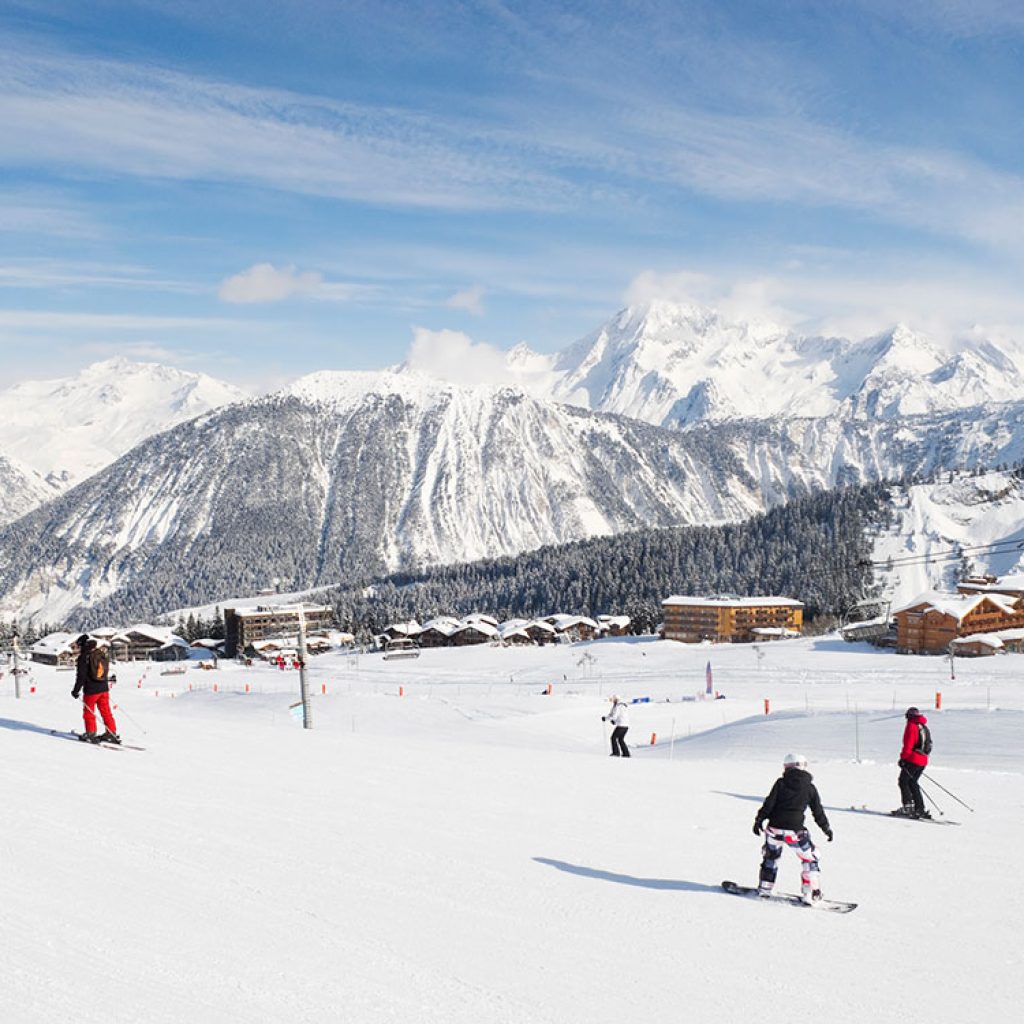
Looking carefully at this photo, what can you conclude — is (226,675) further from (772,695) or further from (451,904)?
(451,904)

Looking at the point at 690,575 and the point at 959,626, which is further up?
the point at 690,575

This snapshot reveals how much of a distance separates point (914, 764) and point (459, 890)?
368 inches

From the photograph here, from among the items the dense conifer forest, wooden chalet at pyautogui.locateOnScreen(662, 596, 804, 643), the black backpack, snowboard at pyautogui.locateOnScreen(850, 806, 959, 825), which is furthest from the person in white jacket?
the dense conifer forest

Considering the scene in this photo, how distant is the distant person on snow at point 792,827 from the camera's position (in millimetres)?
10703

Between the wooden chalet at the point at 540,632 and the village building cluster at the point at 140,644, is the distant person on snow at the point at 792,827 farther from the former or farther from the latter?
the village building cluster at the point at 140,644

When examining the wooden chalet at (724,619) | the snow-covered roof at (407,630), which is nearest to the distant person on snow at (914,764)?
the wooden chalet at (724,619)

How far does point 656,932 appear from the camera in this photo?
927 centimetres

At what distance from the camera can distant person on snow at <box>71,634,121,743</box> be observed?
1717cm

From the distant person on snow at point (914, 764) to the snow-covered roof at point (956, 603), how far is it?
8629 cm

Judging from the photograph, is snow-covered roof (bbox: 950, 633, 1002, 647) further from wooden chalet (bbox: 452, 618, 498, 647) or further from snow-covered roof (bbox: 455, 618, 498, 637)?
wooden chalet (bbox: 452, 618, 498, 647)

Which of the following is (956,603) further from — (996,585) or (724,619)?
(724,619)

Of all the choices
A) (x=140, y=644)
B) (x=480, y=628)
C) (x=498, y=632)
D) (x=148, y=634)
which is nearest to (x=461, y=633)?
(x=480, y=628)

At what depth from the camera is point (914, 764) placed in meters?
16.0

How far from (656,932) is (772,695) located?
168ft
